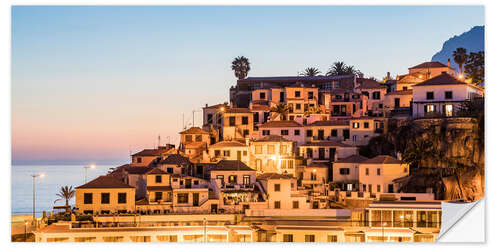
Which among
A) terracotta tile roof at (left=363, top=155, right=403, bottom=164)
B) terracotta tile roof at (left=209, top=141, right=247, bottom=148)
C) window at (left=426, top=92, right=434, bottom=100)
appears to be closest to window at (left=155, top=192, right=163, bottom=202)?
terracotta tile roof at (left=209, top=141, right=247, bottom=148)

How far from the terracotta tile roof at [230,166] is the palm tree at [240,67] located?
59.0 ft

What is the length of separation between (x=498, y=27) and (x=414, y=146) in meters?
10.0

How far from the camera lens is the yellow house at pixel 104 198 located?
86.1ft

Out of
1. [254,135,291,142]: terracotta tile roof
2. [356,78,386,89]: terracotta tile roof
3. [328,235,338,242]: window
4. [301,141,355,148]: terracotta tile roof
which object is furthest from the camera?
[356,78,386,89]: terracotta tile roof

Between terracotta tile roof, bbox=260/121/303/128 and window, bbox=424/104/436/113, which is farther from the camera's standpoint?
terracotta tile roof, bbox=260/121/303/128

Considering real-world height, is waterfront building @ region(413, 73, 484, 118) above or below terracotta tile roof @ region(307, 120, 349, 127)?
above

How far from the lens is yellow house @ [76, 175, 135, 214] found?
26.2 meters

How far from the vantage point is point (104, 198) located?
86.4ft

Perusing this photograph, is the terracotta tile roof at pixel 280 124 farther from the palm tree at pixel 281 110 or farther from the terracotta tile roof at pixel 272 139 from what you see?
the palm tree at pixel 281 110

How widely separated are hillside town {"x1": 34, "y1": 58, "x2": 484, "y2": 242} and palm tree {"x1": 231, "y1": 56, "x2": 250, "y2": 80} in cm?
1004

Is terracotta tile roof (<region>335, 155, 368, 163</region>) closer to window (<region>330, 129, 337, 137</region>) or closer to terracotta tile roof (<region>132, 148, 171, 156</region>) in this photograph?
window (<region>330, 129, 337, 137</region>)

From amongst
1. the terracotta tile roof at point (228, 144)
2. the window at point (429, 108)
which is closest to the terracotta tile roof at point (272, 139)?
the terracotta tile roof at point (228, 144)

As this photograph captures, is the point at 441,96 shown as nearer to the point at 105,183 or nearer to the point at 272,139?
the point at 272,139
